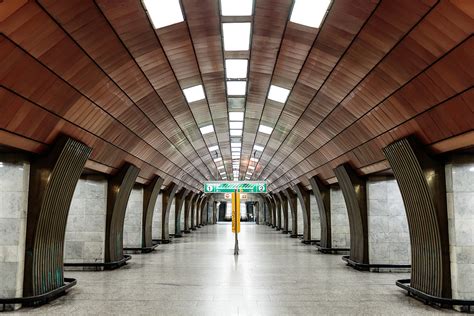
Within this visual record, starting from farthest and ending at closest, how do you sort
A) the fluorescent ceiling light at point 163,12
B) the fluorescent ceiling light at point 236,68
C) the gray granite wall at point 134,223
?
the gray granite wall at point 134,223, the fluorescent ceiling light at point 236,68, the fluorescent ceiling light at point 163,12

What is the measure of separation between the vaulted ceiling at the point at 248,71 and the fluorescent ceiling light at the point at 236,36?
161 millimetres

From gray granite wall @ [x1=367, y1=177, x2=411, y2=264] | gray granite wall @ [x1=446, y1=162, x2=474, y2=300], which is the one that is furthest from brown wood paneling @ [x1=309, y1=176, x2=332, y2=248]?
gray granite wall @ [x1=446, y1=162, x2=474, y2=300]

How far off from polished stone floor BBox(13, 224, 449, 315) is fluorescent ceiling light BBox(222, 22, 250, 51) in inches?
208

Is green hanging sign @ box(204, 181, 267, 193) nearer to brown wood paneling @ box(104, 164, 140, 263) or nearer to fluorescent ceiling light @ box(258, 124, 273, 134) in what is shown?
fluorescent ceiling light @ box(258, 124, 273, 134)

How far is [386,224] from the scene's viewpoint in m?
14.5

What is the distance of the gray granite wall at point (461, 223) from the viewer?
880 centimetres

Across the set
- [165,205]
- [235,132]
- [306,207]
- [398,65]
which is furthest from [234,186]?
[398,65]

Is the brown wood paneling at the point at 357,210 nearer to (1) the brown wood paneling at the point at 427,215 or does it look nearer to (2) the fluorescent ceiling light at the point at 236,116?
(2) the fluorescent ceiling light at the point at 236,116

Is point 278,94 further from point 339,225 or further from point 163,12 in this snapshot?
point 339,225

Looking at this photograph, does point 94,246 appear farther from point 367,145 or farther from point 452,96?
point 452,96

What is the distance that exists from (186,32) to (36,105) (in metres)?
2.99

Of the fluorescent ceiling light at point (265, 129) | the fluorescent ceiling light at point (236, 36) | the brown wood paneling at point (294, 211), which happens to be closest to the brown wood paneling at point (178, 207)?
the brown wood paneling at point (294, 211)

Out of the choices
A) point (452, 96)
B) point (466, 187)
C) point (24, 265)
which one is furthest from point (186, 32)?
point (466, 187)

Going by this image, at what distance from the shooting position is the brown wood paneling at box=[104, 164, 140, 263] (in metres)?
14.6
